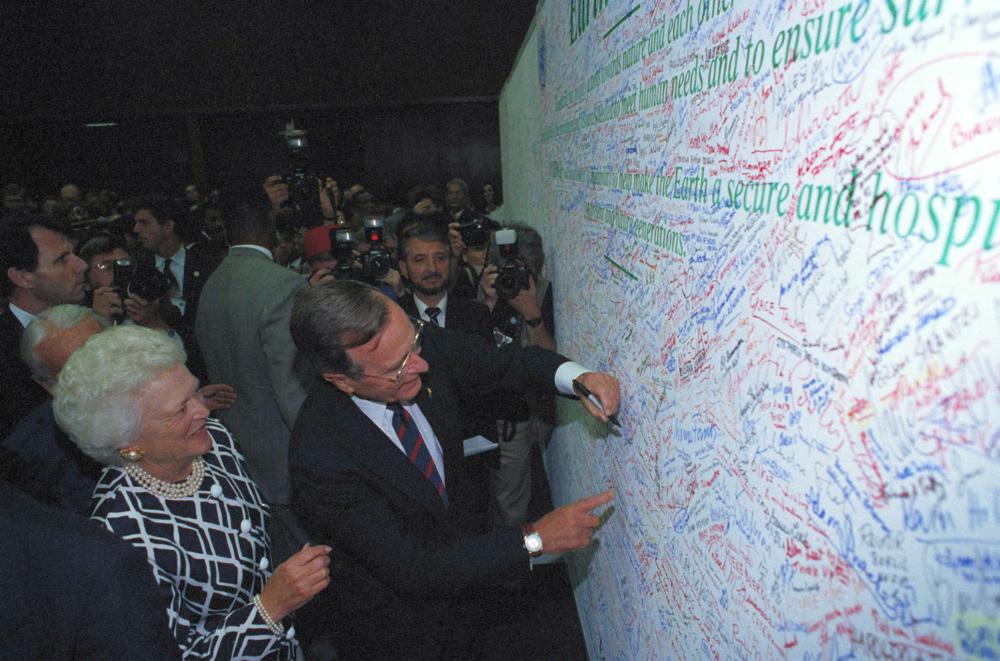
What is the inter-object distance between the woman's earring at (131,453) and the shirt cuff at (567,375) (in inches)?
47.5

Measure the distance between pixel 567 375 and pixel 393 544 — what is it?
750 millimetres

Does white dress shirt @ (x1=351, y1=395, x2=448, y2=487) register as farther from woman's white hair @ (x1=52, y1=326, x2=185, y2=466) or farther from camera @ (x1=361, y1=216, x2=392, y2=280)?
camera @ (x1=361, y1=216, x2=392, y2=280)

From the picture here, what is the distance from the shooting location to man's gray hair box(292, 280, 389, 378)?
5.06 ft

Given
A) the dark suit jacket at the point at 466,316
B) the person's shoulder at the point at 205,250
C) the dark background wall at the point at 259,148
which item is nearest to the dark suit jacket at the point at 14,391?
the dark suit jacket at the point at 466,316

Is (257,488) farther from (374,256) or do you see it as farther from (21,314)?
(21,314)

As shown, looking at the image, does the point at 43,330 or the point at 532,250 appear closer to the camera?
the point at 43,330

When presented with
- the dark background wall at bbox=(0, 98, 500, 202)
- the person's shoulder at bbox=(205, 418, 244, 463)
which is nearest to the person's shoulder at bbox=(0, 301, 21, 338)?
the person's shoulder at bbox=(205, 418, 244, 463)

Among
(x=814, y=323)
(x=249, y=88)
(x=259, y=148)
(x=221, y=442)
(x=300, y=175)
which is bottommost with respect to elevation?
(x=221, y=442)

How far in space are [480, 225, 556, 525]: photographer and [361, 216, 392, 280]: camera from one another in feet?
1.73

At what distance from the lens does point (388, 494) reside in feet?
5.41

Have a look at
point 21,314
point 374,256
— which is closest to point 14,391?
point 21,314

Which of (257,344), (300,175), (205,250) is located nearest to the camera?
(257,344)

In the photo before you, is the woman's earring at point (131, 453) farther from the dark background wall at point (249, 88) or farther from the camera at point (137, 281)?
the dark background wall at point (249, 88)

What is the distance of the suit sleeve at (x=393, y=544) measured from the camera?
155cm
